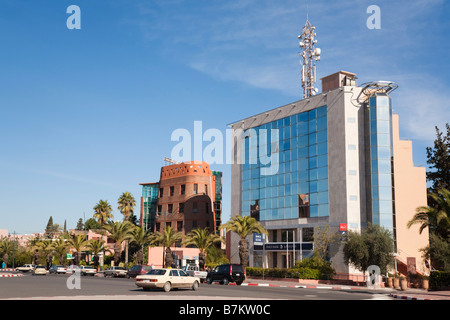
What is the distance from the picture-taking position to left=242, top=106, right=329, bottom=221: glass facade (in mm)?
59781

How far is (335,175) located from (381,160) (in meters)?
5.54

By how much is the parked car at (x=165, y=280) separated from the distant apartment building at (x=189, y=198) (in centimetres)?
6014

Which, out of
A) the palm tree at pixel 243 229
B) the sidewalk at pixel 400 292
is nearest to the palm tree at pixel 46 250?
the palm tree at pixel 243 229

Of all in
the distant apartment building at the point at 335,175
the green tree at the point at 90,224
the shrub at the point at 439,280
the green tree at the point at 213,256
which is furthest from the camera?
the green tree at the point at 90,224

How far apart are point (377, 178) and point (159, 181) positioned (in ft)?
194

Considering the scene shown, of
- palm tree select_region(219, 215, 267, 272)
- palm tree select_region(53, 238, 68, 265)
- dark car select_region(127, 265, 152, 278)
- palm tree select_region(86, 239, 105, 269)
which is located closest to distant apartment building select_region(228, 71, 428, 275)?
palm tree select_region(219, 215, 267, 272)

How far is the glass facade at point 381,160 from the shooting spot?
5453 centimetres

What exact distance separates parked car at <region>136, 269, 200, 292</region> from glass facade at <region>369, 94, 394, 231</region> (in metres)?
30.8

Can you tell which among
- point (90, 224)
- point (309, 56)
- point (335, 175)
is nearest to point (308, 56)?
point (309, 56)

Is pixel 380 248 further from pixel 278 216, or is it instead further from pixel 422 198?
pixel 278 216

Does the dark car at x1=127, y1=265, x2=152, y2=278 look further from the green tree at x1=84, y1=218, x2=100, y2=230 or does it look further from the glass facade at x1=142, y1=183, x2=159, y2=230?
the green tree at x1=84, y1=218, x2=100, y2=230

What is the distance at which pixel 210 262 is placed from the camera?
71.4 m

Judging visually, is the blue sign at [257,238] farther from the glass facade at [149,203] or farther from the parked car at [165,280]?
the glass facade at [149,203]
